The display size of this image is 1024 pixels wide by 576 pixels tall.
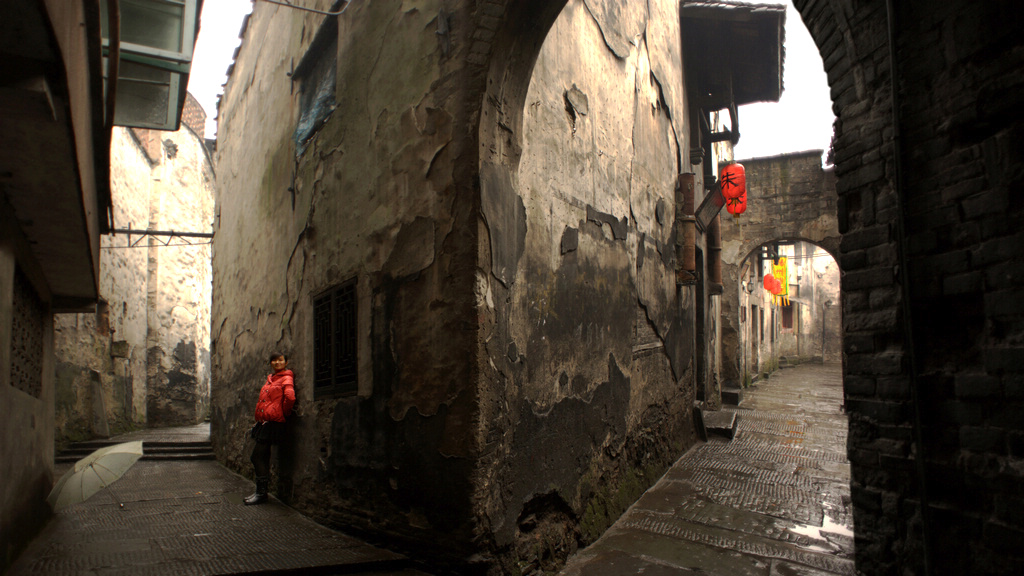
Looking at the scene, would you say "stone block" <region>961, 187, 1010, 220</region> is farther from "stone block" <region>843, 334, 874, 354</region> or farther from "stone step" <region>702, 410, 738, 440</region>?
"stone step" <region>702, 410, 738, 440</region>

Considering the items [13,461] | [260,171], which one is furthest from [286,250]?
[13,461]

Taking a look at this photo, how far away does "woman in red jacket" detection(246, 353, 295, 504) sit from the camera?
4.49 meters

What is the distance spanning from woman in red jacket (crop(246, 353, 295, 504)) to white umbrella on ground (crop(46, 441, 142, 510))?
1081 mm

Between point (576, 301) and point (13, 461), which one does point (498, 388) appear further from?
point (13, 461)

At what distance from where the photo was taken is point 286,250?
16.4ft

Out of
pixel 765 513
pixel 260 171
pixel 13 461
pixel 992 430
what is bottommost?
pixel 765 513

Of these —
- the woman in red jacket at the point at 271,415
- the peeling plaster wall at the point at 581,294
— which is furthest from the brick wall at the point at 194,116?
the peeling plaster wall at the point at 581,294

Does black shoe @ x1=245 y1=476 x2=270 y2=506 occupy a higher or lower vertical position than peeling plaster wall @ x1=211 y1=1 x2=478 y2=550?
lower

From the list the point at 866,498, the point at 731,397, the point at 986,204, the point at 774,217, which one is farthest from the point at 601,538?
the point at 774,217

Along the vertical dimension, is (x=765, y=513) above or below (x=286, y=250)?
below

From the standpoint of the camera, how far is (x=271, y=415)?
448 centimetres

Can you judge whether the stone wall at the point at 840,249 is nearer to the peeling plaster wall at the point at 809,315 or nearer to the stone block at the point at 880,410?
the stone block at the point at 880,410

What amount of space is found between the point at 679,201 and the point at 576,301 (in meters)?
3.32

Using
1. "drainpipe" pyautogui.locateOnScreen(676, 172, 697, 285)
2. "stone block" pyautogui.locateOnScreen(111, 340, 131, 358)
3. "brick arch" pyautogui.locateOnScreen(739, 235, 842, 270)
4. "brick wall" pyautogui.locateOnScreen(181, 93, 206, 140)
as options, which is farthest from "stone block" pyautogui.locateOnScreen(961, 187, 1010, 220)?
"brick wall" pyautogui.locateOnScreen(181, 93, 206, 140)
